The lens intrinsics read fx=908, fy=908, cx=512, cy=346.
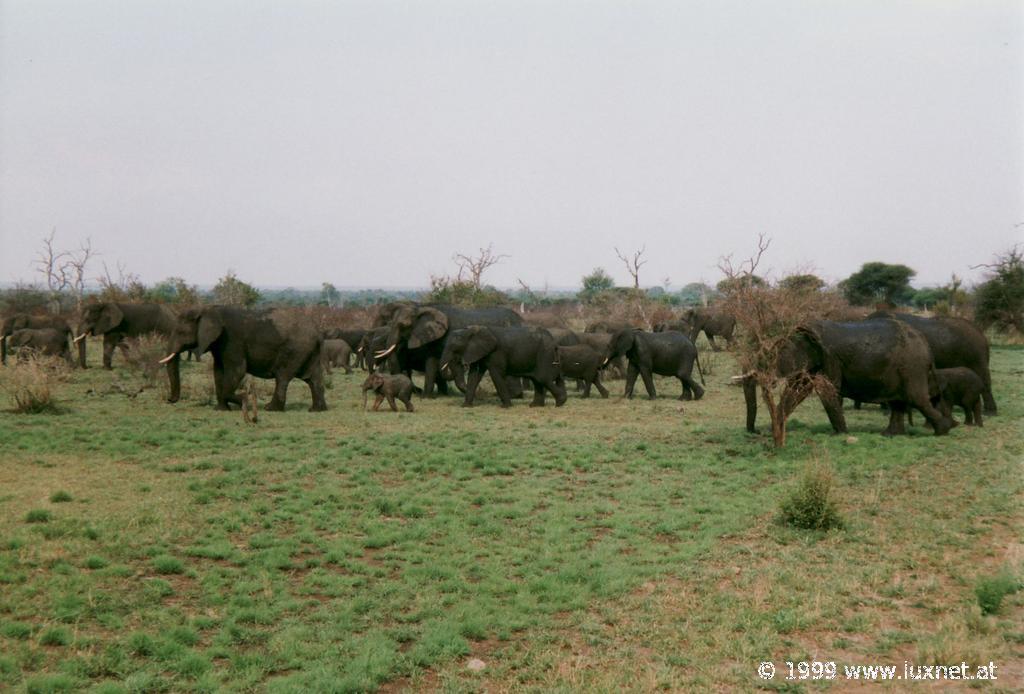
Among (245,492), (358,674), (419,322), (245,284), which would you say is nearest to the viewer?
(358,674)

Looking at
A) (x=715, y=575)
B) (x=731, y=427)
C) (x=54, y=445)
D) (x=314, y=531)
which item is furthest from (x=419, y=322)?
(x=715, y=575)

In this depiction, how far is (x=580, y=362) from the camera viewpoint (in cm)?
2130

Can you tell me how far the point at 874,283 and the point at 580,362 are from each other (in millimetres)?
46087

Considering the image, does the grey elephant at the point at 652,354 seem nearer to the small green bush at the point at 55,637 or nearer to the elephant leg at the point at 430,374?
the elephant leg at the point at 430,374

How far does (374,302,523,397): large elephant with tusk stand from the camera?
21.8 meters

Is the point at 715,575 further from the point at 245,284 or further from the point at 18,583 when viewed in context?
the point at 245,284

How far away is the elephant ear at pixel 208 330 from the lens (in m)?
17.7

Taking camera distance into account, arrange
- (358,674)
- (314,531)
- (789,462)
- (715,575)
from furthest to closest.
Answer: (789,462) < (314,531) < (715,575) < (358,674)

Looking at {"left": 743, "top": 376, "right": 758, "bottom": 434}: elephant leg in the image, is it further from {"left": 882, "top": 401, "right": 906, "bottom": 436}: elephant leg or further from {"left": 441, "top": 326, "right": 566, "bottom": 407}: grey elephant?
{"left": 441, "top": 326, "right": 566, "bottom": 407}: grey elephant

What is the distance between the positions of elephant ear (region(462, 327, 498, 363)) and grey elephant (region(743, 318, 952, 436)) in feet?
20.5

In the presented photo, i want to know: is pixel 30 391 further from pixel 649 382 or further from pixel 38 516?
pixel 649 382

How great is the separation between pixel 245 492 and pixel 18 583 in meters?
3.48

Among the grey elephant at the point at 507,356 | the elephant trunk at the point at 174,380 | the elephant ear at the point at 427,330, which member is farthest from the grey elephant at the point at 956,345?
the elephant trunk at the point at 174,380

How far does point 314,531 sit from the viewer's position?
34.1 feet
